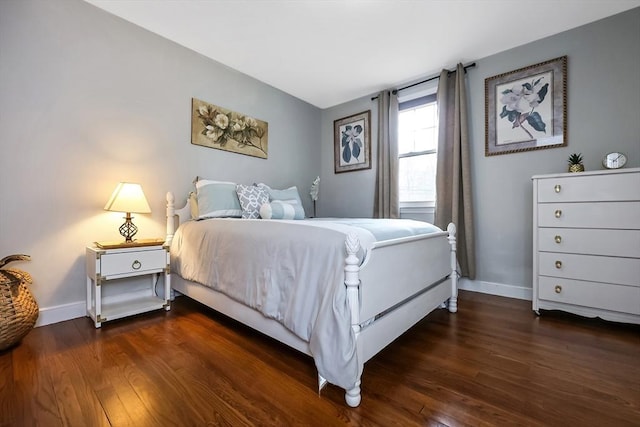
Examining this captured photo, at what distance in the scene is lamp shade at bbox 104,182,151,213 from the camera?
198 centimetres

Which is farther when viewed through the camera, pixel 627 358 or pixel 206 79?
pixel 206 79

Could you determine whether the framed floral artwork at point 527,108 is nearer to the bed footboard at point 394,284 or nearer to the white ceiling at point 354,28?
the white ceiling at point 354,28

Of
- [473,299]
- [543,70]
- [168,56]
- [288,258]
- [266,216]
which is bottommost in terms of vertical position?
[473,299]

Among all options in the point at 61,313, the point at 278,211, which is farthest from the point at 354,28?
the point at 61,313

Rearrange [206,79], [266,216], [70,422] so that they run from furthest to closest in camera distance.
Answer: [206,79], [266,216], [70,422]

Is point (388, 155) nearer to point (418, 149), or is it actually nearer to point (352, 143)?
point (418, 149)

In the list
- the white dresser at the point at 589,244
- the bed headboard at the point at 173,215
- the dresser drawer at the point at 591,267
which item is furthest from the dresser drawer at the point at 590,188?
the bed headboard at the point at 173,215

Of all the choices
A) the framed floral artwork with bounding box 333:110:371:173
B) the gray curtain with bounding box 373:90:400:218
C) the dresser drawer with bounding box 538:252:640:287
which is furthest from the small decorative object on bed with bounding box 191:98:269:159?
the dresser drawer with bounding box 538:252:640:287

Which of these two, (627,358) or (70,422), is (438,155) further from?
(70,422)

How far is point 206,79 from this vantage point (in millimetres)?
2771

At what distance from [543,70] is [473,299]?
212 centimetres

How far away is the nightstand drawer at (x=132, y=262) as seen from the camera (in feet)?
6.28

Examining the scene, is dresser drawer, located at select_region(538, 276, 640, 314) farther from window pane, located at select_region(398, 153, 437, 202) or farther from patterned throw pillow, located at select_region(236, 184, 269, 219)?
patterned throw pillow, located at select_region(236, 184, 269, 219)

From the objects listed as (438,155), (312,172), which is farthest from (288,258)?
(312,172)
